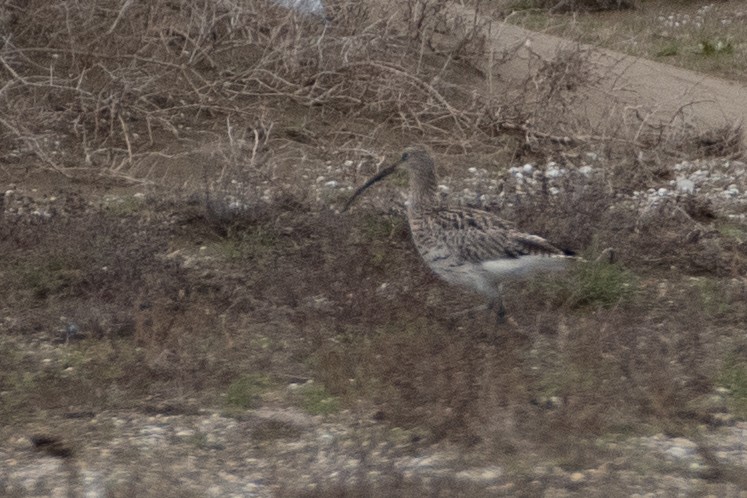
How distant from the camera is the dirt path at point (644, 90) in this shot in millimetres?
11008

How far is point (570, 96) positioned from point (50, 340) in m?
5.92

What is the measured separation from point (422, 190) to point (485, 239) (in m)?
0.81

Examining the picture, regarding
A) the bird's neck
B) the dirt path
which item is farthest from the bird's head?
the dirt path

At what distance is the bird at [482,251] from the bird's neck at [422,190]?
0.17m

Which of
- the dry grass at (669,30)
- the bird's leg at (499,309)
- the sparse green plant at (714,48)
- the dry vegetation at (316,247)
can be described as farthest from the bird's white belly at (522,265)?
the sparse green plant at (714,48)

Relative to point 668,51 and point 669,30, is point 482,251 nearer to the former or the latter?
point 668,51

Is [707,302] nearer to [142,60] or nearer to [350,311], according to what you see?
[350,311]

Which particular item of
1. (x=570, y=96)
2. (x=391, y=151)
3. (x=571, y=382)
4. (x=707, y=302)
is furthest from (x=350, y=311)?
(x=570, y=96)

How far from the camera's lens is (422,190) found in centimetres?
707

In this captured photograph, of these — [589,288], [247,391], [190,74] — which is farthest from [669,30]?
[247,391]

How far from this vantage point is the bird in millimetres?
6262

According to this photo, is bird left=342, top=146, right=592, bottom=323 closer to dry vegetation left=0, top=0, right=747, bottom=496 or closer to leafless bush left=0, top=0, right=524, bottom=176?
dry vegetation left=0, top=0, right=747, bottom=496

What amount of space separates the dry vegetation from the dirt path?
33 cm

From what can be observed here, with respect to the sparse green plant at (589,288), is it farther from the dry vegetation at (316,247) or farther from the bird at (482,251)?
the bird at (482,251)
